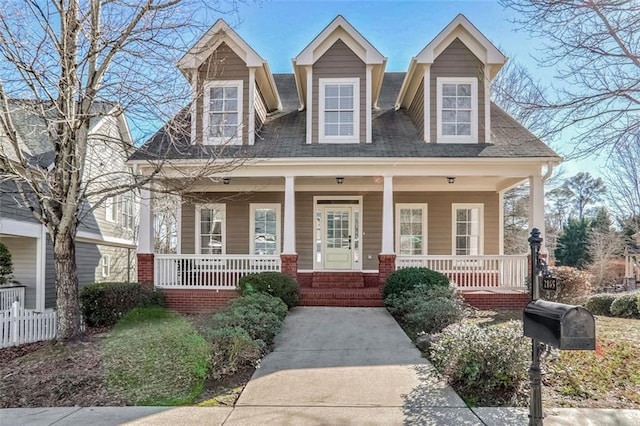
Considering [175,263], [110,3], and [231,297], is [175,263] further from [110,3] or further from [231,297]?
[110,3]

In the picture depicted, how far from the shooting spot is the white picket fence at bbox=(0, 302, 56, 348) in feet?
25.5

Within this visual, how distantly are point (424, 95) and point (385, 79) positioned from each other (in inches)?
186

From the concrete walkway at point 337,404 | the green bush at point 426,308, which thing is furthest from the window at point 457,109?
the concrete walkway at point 337,404

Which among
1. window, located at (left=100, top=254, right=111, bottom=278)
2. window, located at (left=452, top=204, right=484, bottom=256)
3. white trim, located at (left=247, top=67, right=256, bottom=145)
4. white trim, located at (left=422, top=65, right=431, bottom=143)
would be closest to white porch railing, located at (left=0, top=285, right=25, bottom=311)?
window, located at (left=100, top=254, right=111, bottom=278)

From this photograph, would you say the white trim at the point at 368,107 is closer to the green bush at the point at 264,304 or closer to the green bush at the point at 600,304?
the green bush at the point at 264,304

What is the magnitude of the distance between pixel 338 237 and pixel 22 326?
27.4ft

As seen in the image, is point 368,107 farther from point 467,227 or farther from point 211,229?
point 211,229

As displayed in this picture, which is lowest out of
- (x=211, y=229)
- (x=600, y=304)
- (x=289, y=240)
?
(x=600, y=304)

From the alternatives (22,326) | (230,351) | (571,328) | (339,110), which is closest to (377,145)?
(339,110)

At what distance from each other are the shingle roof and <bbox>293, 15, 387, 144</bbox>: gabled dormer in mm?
464

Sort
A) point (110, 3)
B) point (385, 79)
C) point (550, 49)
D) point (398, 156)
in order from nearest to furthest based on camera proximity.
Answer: point (550, 49), point (110, 3), point (398, 156), point (385, 79)

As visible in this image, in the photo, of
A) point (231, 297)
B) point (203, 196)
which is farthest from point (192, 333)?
point (203, 196)

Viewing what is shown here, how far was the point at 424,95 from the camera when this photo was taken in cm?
1132

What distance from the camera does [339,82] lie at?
1142 cm
